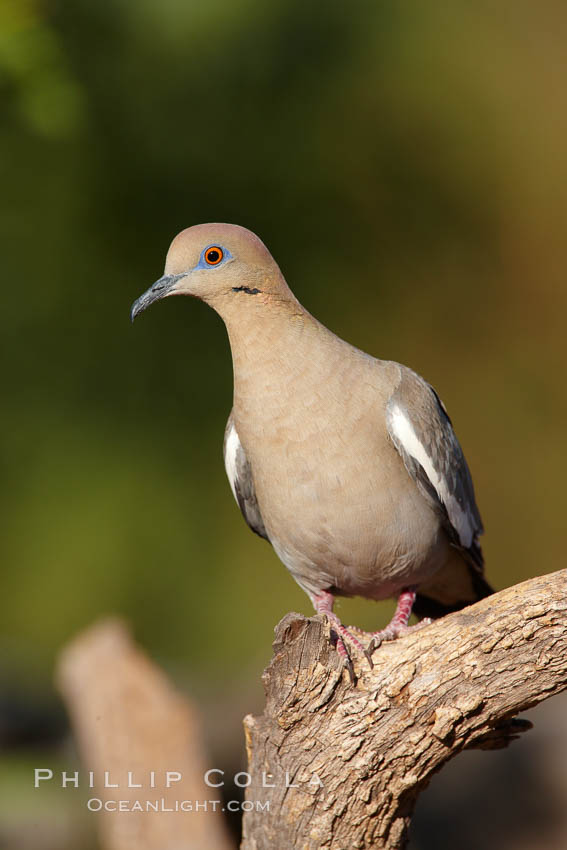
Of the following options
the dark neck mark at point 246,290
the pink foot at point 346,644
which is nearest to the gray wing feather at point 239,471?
the dark neck mark at point 246,290

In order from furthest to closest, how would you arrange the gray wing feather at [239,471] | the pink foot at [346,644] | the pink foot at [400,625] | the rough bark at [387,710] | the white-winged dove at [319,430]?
1. the gray wing feather at [239,471]
2. the white-winged dove at [319,430]
3. the pink foot at [400,625]
4. the pink foot at [346,644]
5. the rough bark at [387,710]

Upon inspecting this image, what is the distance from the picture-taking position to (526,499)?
7.38 metres

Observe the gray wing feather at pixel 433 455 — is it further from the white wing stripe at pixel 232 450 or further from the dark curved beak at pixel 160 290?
the dark curved beak at pixel 160 290

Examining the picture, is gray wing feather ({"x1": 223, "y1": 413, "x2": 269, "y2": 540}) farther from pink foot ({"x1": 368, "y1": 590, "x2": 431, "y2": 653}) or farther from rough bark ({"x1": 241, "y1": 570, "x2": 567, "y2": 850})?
rough bark ({"x1": 241, "y1": 570, "x2": 567, "y2": 850})

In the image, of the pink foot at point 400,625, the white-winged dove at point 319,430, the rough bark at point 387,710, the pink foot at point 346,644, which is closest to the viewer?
the rough bark at point 387,710

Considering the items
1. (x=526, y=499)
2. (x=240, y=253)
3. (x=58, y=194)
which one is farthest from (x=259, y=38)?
(x=240, y=253)

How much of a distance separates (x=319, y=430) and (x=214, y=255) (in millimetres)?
649

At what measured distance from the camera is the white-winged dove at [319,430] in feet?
8.97

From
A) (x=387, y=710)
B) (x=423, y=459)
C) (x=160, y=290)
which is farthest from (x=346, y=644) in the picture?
(x=160, y=290)

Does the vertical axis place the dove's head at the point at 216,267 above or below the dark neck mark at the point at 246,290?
above

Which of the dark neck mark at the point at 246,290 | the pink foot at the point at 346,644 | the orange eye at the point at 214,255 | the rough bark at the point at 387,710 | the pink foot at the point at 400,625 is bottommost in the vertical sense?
the rough bark at the point at 387,710

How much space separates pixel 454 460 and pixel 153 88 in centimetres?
495

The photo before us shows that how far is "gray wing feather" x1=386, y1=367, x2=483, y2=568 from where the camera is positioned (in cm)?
282

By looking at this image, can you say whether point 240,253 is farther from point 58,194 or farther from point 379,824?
point 58,194
